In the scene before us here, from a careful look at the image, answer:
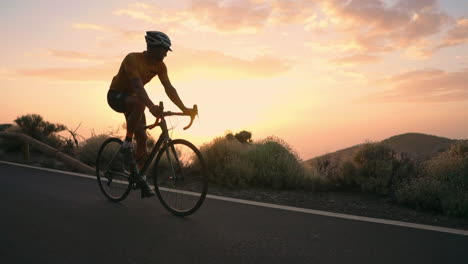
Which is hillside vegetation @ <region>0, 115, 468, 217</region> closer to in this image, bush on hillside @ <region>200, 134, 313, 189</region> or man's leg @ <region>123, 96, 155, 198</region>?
bush on hillside @ <region>200, 134, 313, 189</region>

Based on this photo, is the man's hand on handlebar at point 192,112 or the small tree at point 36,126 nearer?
the man's hand on handlebar at point 192,112

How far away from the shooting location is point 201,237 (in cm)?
525

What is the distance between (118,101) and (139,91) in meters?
0.77

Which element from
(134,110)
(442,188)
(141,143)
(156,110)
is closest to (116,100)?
(134,110)

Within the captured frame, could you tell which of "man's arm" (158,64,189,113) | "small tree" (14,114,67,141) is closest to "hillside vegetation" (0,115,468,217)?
"man's arm" (158,64,189,113)

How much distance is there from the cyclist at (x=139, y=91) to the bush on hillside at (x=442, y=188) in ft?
13.0

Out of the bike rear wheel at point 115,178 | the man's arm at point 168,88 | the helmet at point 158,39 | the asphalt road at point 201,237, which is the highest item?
the helmet at point 158,39

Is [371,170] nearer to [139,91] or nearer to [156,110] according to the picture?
[156,110]

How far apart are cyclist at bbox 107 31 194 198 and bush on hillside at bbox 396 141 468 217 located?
3.97 metres

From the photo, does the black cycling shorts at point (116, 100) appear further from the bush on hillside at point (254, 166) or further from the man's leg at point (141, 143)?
the bush on hillside at point (254, 166)

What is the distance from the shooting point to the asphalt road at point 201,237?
15.1 ft

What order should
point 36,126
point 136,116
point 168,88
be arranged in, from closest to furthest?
point 136,116
point 168,88
point 36,126

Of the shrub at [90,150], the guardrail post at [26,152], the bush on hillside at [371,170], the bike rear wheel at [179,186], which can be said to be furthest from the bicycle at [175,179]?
the guardrail post at [26,152]

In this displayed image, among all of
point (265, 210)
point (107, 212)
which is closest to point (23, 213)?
point (107, 212)
